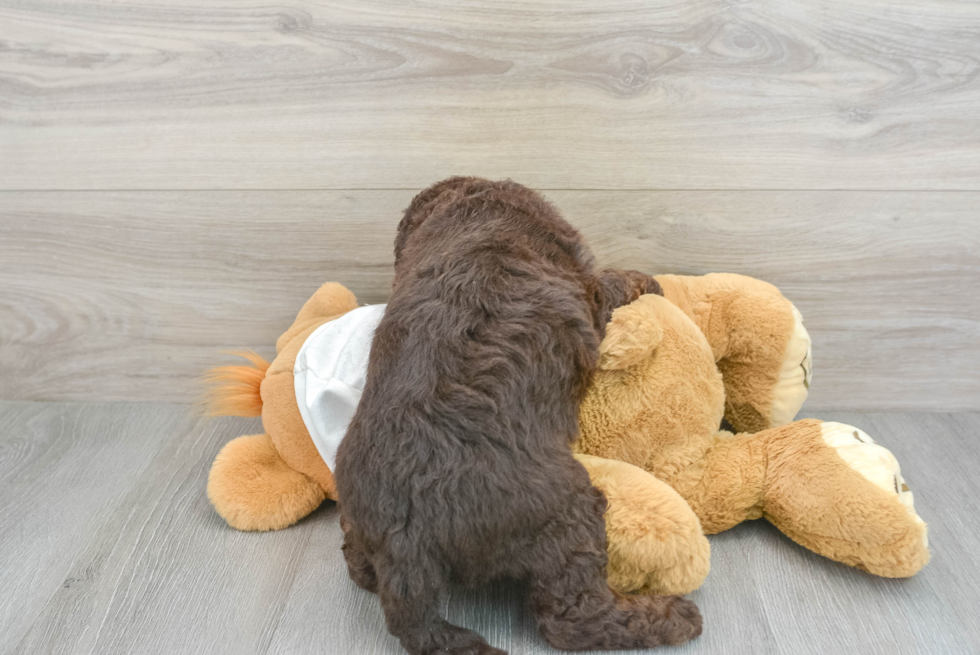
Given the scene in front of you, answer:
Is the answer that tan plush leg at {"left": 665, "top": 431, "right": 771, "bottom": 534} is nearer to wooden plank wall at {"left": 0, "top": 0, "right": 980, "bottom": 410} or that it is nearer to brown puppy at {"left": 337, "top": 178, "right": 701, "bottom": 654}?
brown puppy at {"left": 337, "top": 178, "right": 701, "bottom": 654}

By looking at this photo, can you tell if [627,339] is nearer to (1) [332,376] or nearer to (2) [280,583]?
(1) [332,376]

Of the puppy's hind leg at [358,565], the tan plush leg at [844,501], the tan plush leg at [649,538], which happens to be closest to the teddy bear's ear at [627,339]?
the tan plush leg at [649,538]

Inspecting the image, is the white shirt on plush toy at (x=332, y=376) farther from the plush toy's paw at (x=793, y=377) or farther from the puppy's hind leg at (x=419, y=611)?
the plush toy's paw at (x=793, y=377)

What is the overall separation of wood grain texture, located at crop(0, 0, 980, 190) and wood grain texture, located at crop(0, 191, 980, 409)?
0.04 m

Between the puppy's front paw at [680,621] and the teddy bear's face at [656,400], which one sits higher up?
the teddy bear's face at [656,400]

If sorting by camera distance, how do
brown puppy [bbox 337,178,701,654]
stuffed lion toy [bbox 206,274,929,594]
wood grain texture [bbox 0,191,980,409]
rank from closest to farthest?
brown puppy [bbox 337,178,701,654]
stuffed lion toy [bbox 206,274,929,594]
wood grain texture [bbox 0,191,980,409]

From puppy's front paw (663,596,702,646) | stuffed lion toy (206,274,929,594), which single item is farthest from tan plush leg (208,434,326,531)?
puppy's front paw (663,596,702,646)

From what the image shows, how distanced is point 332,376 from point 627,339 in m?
0.36

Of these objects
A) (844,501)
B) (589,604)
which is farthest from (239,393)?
(844,501)

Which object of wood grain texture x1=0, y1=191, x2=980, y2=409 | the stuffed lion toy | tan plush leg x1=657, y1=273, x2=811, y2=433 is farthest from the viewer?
wood grain texture x1=0, y1=191, x2=980, y2=409

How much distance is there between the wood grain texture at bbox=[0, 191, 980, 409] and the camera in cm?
108

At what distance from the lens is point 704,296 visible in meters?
0.98

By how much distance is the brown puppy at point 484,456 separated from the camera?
698 mm

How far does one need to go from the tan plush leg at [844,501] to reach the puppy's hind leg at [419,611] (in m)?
0.41
